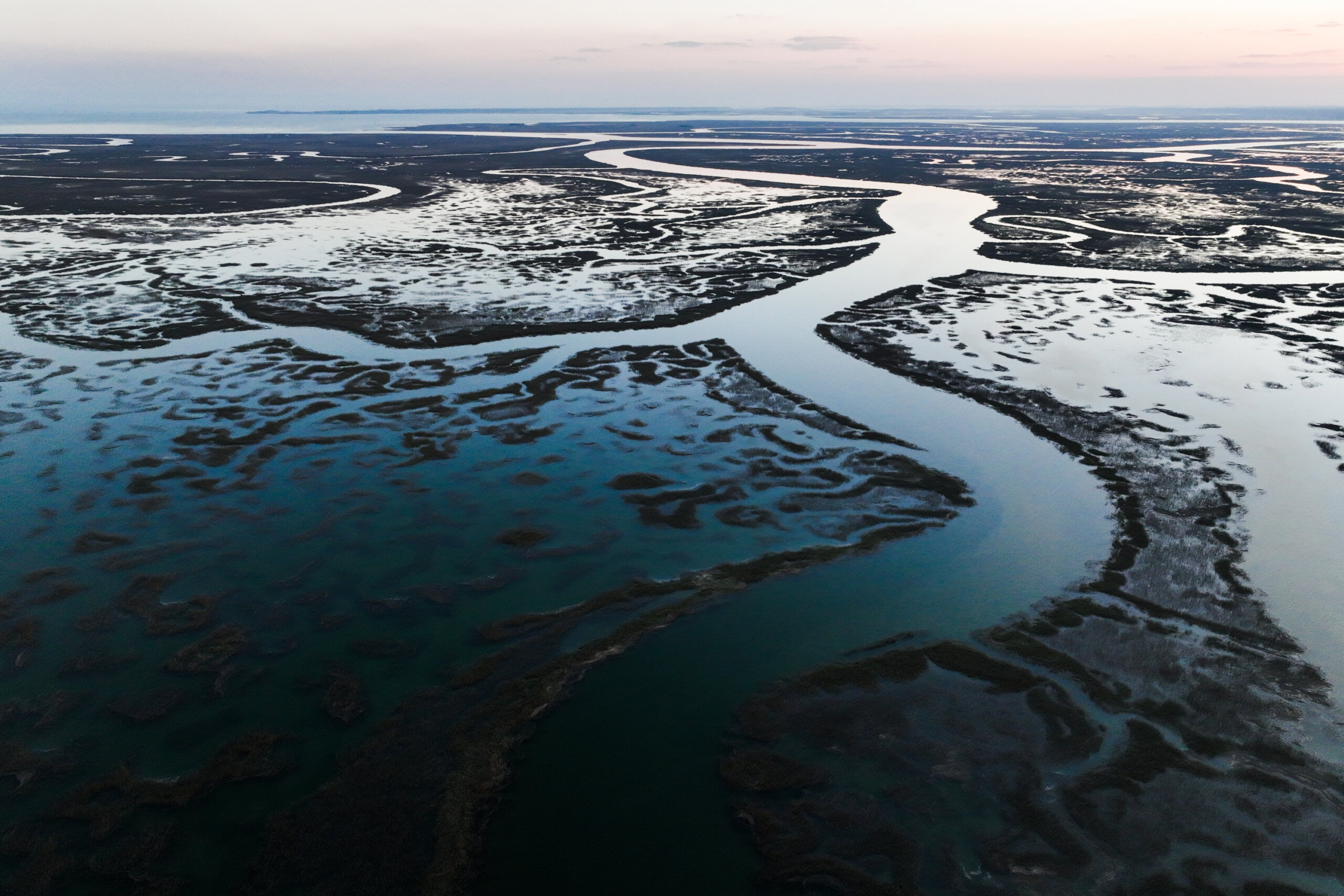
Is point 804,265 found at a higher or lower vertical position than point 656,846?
higher

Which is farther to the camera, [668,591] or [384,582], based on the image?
[384,582]

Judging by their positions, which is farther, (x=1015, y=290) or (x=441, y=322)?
(x=1015, y=290)

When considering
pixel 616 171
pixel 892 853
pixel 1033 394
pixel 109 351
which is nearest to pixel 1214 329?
pixel 1033 394

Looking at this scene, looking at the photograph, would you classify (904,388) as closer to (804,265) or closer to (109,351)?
(804,265)

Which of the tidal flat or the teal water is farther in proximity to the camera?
the teal water

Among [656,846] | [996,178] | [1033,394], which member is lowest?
[656,846]

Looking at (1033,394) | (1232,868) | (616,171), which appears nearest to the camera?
(1232,868)

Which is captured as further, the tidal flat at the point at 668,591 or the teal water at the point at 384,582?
the teal water at the point at 384,582

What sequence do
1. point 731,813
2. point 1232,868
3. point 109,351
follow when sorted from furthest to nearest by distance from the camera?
point 109,351 < point 731,813 < point 1232,868
